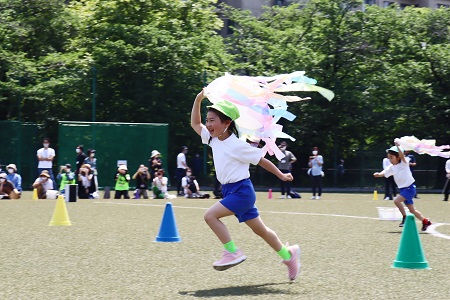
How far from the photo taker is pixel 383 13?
44.0 meters

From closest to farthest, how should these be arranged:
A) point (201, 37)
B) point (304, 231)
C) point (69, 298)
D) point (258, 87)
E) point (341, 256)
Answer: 1. point (69, 298)
2. point (258, 87)
3. point (341, 256)
4. point (304, 231)
5. point (201, 37)

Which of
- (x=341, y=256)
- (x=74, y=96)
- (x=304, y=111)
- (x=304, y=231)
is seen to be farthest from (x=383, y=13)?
(x=341, y=256)

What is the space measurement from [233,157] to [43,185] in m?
18.7

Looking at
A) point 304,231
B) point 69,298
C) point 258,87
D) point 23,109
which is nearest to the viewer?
point 69,298

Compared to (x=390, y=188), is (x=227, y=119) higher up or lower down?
higher up

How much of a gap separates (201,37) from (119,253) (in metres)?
30.4

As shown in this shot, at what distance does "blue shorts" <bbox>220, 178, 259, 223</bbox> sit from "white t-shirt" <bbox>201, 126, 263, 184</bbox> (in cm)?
6

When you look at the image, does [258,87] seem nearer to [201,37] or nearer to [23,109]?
[23,109]

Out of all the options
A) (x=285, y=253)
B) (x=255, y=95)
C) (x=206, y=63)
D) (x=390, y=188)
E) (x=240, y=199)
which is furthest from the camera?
(x=206, y=63)

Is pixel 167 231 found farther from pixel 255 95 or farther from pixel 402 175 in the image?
pixel 402 175

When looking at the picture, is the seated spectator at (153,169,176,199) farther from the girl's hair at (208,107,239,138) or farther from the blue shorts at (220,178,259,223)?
the blue shorts at (220,178,259,223)

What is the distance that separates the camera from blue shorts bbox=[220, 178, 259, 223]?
8227mm

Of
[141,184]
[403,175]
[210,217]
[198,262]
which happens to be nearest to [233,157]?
[210,217]

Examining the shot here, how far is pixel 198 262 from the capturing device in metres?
9.82
